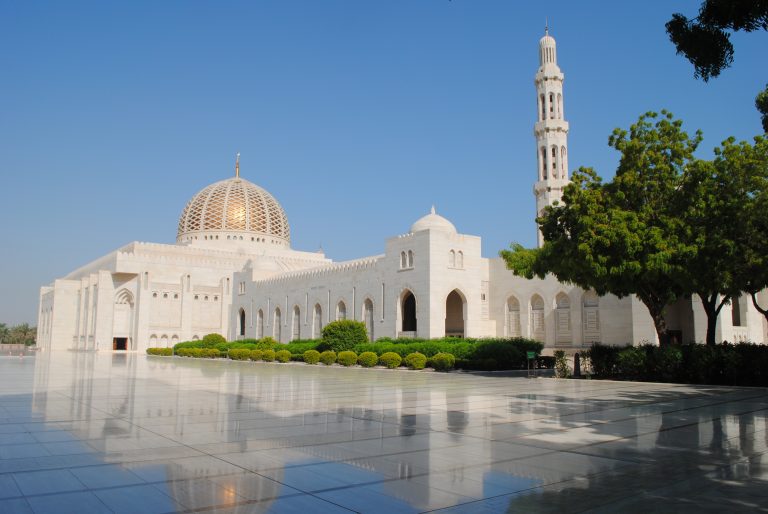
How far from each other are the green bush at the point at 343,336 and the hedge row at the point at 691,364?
12954 millimetres

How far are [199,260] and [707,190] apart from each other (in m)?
42.2

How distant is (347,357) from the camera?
25.0m

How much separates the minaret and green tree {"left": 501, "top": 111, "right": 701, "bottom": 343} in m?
16.8

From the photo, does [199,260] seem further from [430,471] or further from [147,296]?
[430,471]

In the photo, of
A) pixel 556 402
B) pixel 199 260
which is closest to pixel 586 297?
pixel 556 402

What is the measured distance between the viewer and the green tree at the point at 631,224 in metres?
14.8

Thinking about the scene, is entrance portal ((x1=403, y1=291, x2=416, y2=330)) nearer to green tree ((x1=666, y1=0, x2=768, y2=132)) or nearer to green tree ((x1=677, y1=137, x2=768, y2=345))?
green tree ((x1=677, y1=137, x2=768, y2=345))

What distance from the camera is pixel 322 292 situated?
3897 cm

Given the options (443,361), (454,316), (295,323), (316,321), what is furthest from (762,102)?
(295,323)

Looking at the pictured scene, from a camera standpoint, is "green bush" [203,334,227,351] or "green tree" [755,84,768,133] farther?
"green bush" [203,334,227,351]

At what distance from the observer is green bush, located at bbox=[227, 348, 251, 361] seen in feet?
104

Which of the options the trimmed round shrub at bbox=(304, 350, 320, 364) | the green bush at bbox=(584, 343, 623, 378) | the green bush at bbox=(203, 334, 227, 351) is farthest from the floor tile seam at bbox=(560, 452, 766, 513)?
the green bush at bbox=(203, 334, 227, 351)

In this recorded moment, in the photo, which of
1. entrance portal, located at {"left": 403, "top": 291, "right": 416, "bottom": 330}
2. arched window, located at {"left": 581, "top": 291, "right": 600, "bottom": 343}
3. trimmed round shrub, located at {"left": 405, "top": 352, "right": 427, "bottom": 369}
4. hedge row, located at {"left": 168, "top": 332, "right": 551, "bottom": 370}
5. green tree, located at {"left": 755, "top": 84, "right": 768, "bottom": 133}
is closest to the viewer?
Answer: green tree, located at {"left": 755, "top": 84, "right": 768, "bottom": 133}

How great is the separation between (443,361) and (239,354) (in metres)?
14.0
